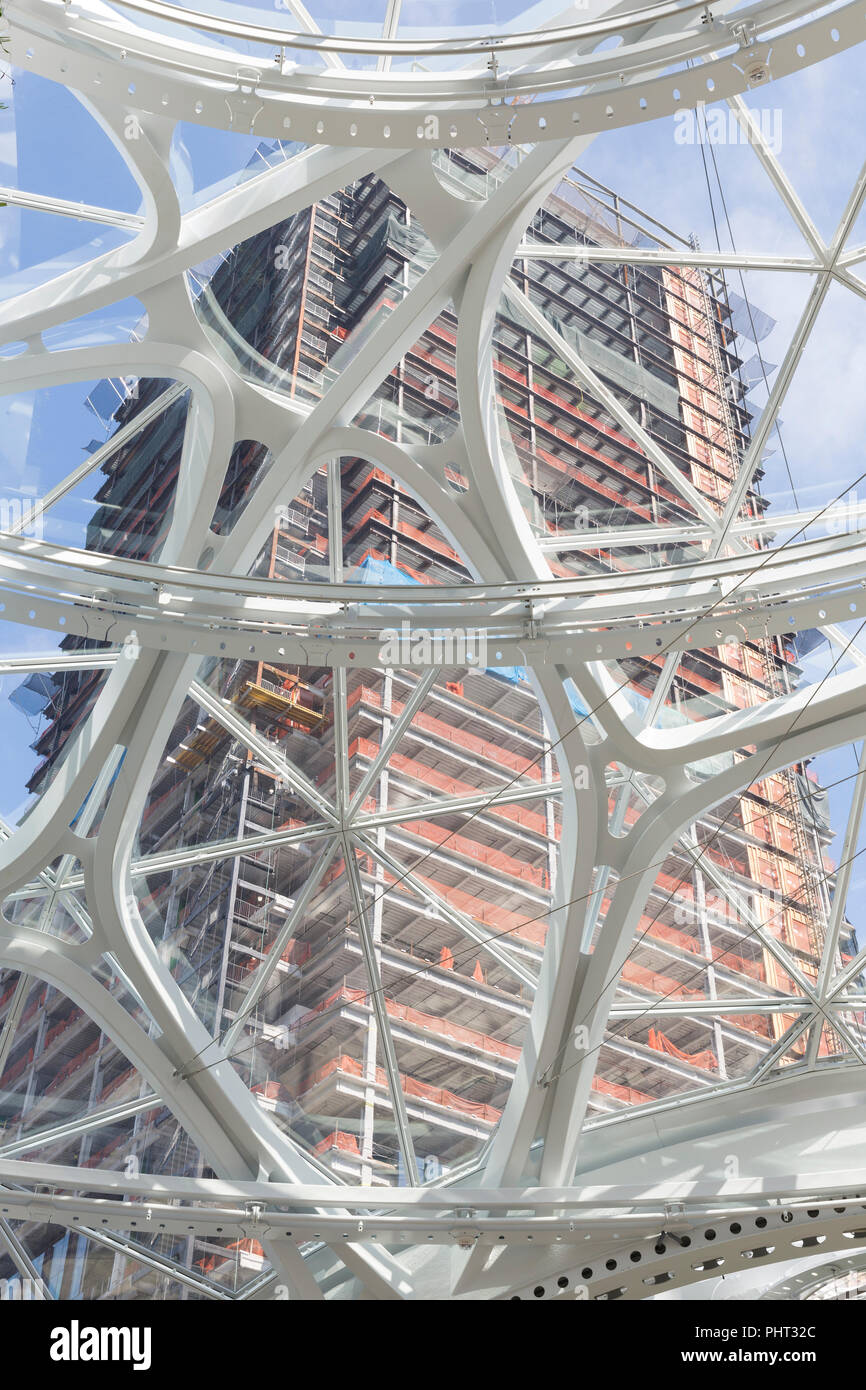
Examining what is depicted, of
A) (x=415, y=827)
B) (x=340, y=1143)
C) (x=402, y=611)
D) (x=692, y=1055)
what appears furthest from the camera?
(x=692, y=1055)

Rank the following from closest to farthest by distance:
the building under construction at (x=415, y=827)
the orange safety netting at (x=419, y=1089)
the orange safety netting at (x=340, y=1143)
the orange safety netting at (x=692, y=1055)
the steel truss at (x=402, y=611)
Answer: the steel truss at (x=402, y=611) < the building under construction at (x=415, y=827) < the orange safety netting at (x=340, y=1143) < the orange safety netting at (x=419, y=1089) < the orange safety netting at (x=692, y=1055)

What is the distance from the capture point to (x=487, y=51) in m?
11.7

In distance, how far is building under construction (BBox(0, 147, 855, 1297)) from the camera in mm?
16328

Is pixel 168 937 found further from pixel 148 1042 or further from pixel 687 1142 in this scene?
pixel 687 1142

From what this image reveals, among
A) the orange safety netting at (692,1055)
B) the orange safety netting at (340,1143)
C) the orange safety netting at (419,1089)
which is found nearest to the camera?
the orange safety netting at (340,1143)

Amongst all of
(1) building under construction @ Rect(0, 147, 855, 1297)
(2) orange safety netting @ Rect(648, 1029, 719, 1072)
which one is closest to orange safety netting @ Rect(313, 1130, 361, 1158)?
(1) building under construction @ Rect(0, 147, 855, 1297)

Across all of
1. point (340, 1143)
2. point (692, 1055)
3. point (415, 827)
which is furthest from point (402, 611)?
point (692, 1055)

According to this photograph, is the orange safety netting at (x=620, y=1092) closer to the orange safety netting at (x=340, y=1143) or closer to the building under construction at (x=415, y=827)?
the building under construction at (x=415, y=827)

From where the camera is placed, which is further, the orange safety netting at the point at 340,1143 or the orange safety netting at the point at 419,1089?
the orange safety netting at the point at 419,1089

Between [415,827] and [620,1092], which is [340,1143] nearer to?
[620,1092]

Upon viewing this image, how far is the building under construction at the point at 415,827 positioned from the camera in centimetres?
1633

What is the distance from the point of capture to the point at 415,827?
20859 millimetres

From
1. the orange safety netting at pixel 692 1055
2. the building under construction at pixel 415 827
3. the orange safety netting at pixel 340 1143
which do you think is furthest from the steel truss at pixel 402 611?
the orange safety netting at pixel 340 1143
